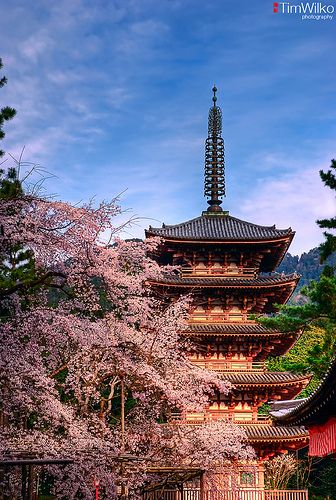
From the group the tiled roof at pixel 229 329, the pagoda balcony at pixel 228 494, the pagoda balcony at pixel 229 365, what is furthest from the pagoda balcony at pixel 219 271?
the pagoda balcony at pixel 228 494

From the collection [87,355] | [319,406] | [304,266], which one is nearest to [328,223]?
[319,406]

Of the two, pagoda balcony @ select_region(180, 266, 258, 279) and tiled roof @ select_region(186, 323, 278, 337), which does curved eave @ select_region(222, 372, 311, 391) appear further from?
pagoda balcony @ select_region(180, 266, 258, 279)

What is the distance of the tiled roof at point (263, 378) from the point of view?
85.0ft

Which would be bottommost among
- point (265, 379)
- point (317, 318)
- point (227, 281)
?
point (265, 379)

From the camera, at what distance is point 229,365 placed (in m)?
27.3

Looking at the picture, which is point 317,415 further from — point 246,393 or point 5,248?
point 246,393

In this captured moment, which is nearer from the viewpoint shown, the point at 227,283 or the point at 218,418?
the point at 218,418

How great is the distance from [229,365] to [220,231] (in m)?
6.26

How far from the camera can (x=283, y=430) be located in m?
26.1

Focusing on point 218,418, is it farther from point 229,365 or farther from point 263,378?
point 263,378

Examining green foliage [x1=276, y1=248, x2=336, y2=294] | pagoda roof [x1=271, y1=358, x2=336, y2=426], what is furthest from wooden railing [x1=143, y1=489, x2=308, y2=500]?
green foliage [x1=276, y1=248, x2=336, y2=294]

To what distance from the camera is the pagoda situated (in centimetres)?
2628

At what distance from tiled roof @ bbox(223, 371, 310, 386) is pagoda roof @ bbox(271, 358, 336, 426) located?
27.5 feet

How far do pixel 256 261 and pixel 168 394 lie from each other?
10163 mm
